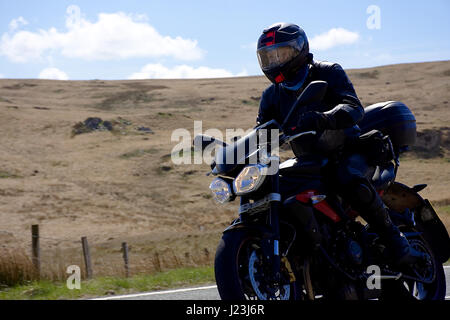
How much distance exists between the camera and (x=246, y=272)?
12.9 ft

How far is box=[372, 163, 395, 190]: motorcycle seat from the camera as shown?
16.6 feet

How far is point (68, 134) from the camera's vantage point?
55500mm

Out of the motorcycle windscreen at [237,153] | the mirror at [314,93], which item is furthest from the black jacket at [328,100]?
the mirror at [314,93]

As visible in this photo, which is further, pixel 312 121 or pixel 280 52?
pixel 280 52

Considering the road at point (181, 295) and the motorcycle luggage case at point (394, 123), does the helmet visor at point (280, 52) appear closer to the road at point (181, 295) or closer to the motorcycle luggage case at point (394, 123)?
the motorcycle luggage case at point (394, 123)

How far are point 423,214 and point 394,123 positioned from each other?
0.90 metres

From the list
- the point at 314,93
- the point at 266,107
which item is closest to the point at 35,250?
the point at 266,107

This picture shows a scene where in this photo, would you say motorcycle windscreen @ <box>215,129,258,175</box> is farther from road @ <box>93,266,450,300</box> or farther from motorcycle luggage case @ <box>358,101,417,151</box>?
road @ <box>93,266,450,300</box>

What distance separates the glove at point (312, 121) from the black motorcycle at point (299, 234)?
0.28 ft

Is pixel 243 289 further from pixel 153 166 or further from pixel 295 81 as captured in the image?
pixel 153 166

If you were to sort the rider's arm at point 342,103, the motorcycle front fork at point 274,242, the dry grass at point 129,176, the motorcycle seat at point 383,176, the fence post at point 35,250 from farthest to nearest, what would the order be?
the dry grass at point 129,176 < the fence post at point 35,250 < the motorcycle seat at point 383,176 < the rider's arm at point 342,103 < the motorcycle front fork at point 274,242

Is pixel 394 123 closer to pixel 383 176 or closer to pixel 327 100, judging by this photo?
pixel 383 176

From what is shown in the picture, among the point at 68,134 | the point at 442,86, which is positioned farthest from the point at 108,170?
the point at 442,86

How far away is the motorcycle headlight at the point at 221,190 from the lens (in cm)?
404
